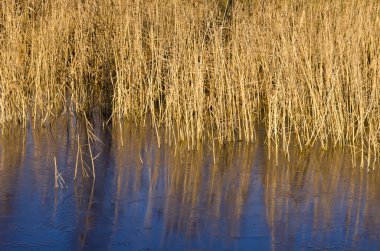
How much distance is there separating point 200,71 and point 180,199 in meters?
1.59

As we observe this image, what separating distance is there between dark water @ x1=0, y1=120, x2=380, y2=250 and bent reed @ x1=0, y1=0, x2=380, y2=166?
34 centimetres

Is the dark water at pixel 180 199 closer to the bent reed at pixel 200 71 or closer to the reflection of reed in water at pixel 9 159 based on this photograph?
the reflection of reed in water at pixel 9 159

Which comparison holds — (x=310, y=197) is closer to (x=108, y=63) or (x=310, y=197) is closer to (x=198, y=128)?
(x=198, y=128)

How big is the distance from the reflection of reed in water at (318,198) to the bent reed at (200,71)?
0.95ft

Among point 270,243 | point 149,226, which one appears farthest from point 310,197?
point 149,226

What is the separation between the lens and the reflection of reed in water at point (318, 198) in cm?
405

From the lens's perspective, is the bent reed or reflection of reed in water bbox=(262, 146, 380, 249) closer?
reflection of reed in water bbox=(262, 146, 380, 249)

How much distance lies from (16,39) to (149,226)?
10.3ft

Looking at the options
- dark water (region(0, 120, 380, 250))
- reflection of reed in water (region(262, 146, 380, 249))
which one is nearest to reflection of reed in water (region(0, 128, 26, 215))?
dark water (region(0, 120, 380, 250))

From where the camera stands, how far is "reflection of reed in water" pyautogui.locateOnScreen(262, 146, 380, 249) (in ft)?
13.3

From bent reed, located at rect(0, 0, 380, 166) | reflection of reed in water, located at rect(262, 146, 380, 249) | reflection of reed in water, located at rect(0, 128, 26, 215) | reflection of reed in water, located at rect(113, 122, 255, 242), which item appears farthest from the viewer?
bent reed, located at rect(0, 0, 380, 166)

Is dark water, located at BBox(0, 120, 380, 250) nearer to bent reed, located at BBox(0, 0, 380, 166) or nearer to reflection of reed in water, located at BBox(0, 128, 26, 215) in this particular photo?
reflection of reed in water, located at BBox(0, 128, 26, 215)

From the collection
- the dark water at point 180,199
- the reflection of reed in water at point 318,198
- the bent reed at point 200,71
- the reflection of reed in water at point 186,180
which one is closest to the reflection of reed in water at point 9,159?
the dark water at point 180,199

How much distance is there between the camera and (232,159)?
5559 millimetres
